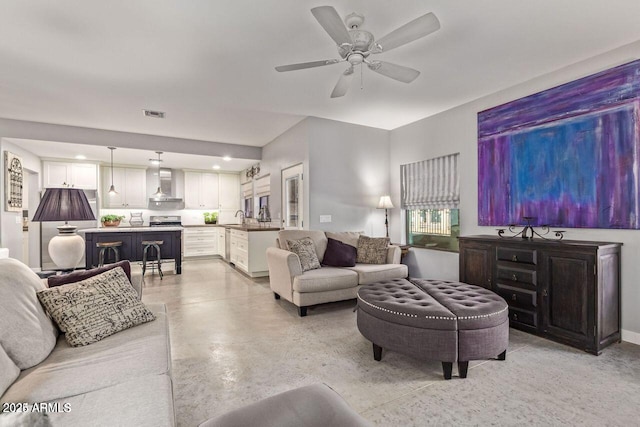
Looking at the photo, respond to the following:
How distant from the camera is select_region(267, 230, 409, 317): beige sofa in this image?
3.46 meters

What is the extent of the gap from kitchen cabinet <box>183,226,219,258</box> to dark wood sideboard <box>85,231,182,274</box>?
170cm

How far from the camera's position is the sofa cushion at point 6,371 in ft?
3.96

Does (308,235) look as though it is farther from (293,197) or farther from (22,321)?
(22,321)

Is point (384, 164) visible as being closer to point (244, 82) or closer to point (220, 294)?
point (244, 82)

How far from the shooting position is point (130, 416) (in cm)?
106

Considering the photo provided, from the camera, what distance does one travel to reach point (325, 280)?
3.53 m

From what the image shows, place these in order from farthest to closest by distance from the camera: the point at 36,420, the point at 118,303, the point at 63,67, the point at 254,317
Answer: the point at 254,317 → the point at 63,67 → the point at 118,303 → the point at 36,420

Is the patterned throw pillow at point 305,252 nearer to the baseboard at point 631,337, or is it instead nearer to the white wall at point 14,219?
the baseboard at point 631,337

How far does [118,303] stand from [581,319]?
11.7 feet

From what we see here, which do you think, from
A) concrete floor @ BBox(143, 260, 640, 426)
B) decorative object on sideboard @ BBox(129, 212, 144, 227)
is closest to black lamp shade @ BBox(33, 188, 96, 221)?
concrete floor @ BBox(143, 260, 640, 426)

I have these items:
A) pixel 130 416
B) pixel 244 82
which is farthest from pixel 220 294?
pixel 130 416

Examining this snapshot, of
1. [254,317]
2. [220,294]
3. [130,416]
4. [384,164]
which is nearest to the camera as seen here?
[130,416]

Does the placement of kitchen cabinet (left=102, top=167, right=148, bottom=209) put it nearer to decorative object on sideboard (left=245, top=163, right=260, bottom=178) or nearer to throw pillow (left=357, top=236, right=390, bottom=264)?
decorative object on sideboard (left=245, top=163, right=260, bottom=178)

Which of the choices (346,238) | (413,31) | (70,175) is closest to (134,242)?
(70,175)
